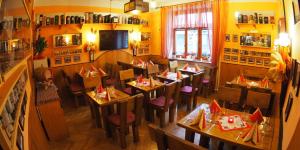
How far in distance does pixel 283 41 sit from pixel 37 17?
18.4 ft

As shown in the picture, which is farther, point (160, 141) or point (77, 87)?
point (77, 87)

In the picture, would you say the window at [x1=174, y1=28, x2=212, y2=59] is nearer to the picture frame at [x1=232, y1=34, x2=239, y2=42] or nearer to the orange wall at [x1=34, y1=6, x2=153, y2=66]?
the picture frame at [x1=232, y1=34, x2=239, y2=42]

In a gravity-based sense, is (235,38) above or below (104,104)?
above

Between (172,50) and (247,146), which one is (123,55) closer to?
(172,50)

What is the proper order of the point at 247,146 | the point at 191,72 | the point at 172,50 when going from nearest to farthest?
the point at 247,146
the point at 191,72
the point at 172,50

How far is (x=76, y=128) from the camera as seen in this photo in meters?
4.21

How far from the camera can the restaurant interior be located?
224 centimetres

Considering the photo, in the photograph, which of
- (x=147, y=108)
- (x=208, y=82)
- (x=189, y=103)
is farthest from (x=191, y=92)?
(x=208, y=82)

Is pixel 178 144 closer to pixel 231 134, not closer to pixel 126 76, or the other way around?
pixel 231 134

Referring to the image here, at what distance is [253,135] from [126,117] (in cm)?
189

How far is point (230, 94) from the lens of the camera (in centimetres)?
347

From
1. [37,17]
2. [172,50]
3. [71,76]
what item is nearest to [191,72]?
[172,50]

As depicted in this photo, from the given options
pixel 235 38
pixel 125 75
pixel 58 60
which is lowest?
pixel 125 75

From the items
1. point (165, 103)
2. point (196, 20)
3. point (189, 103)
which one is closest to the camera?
point (165, 103)
